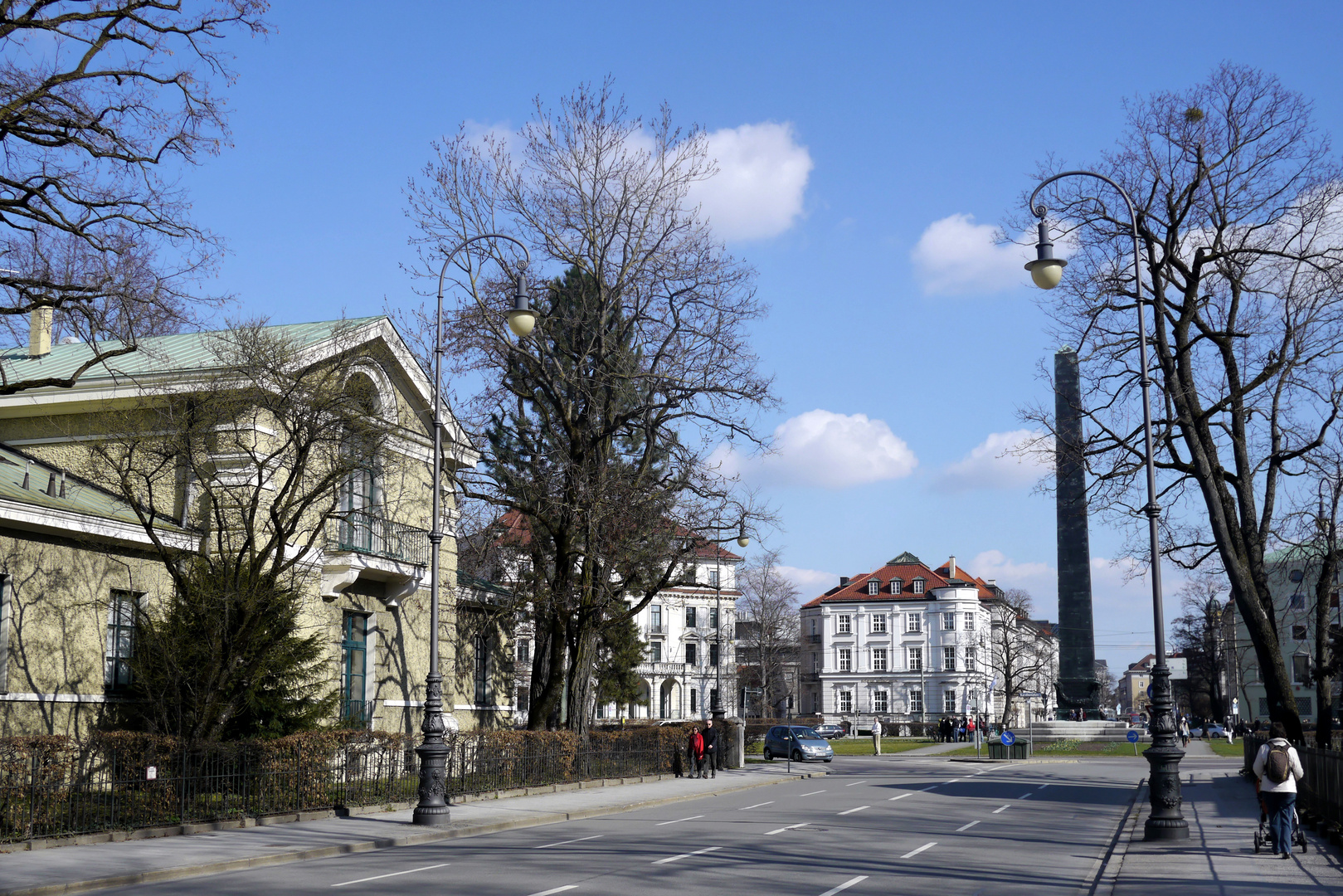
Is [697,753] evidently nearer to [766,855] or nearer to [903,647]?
[766,855]

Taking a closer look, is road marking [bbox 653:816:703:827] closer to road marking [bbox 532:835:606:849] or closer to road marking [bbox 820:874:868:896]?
road marking [bbox 532:835:606:849]

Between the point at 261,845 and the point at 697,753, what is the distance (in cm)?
2092

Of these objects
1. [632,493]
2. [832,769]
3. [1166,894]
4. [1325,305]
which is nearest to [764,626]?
[832,769]

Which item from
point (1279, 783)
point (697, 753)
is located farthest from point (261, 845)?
point (697, 753)

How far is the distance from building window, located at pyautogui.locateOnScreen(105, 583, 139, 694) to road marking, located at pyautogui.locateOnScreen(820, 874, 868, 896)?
1578cm

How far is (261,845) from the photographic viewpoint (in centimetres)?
1759

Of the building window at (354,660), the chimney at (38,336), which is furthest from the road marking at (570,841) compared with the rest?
the chimney at (38,336)

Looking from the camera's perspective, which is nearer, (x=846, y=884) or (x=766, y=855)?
(x=846, y=884)

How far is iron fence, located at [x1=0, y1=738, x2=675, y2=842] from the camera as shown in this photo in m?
16.9

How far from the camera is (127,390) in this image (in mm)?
25531


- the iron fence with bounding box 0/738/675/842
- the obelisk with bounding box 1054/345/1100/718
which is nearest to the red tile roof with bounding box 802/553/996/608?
the obelisk with bounding box 1054/345/1100/718

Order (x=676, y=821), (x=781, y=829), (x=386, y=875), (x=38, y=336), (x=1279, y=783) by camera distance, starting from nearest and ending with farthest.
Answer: (x=386, y=875)
(x=1279, y=783)
(x=781, y=829)
(x=676, y=821)
(x=38, y=336)

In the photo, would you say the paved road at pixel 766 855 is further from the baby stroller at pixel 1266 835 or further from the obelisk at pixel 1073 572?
the obelisk at pixel 1073 572

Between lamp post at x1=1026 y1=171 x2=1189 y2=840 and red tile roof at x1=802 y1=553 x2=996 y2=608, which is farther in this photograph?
red tile roof at x1=802 y1=553 x2=996 y2=608
